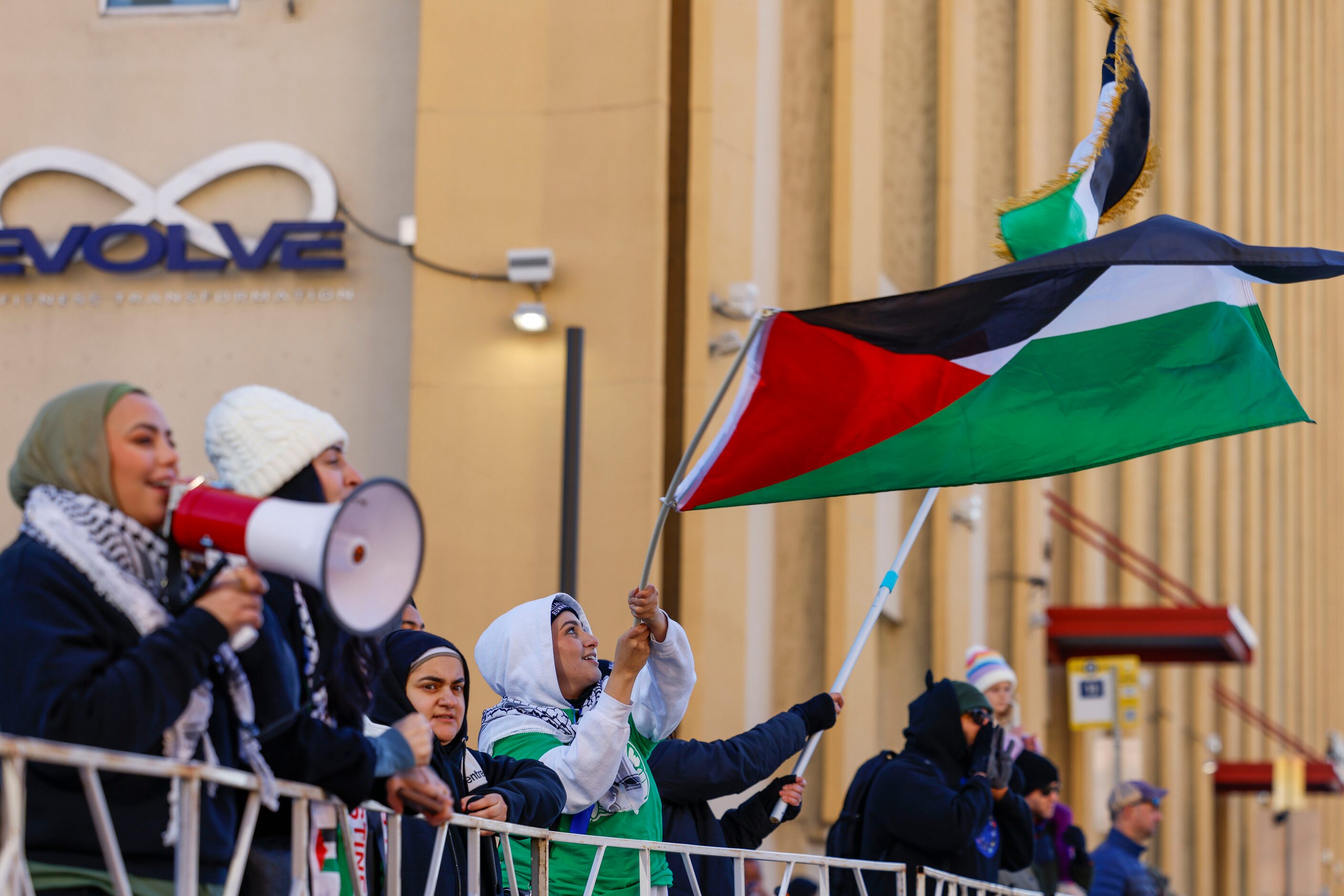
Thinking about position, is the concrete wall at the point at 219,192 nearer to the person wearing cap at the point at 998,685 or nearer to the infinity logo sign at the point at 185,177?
the infinity logo sign at the point at 185,177

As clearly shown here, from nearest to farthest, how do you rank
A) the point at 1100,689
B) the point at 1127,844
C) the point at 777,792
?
the point at 777,792 → the point at 1127,844 → the point at 1100,689

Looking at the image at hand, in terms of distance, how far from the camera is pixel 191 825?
332 cm

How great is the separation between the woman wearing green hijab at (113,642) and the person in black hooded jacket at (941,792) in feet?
12.2

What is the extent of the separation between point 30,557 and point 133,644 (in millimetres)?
245

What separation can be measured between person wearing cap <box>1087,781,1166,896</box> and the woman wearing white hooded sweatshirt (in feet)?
16.2

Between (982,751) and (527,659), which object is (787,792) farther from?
(527,659)

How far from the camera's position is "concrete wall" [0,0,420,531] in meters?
12.4

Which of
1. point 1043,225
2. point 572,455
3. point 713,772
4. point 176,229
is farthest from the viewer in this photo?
point 176,229

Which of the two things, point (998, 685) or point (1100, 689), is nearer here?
point (998, 685)

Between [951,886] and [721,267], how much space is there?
646cm

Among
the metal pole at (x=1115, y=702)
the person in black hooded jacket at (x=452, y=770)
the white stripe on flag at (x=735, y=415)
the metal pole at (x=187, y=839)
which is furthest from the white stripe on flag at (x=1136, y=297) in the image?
the metal pole at (x=1115, y=702)

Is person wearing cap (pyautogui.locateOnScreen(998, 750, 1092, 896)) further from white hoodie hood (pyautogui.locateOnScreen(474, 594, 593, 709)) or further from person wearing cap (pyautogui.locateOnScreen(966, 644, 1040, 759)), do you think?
white hoodie hood (pyautogui.locateOnScreen(474, 594, 593, 709))

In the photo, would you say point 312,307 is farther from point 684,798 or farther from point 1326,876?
point 1326,876

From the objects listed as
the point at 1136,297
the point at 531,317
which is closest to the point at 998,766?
the point at 1136,297
